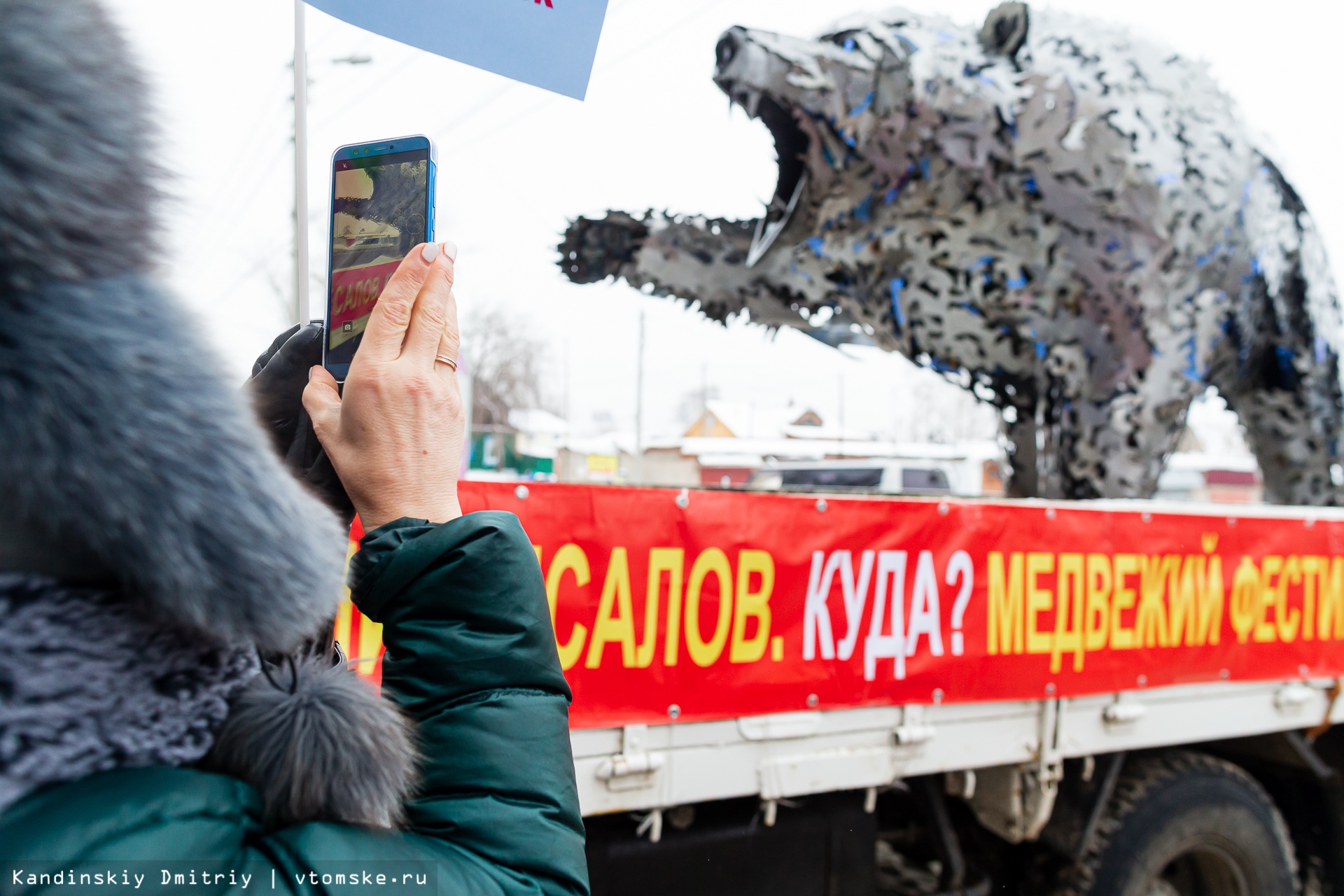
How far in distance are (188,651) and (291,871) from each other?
0.61 ft

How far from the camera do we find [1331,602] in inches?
117

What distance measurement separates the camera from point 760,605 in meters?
2.06

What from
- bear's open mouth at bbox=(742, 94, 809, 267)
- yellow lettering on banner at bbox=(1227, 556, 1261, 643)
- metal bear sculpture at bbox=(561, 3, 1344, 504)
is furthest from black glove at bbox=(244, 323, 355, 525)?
bear's open mouth at bbox=(742, 94, 809, 267)

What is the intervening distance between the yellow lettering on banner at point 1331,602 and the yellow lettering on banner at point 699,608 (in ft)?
7.72

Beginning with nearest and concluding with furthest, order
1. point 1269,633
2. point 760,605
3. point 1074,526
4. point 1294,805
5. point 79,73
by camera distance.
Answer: point 79,73 < point 760,605 < point 1074,526 < point 1269,633 < point 1294,805

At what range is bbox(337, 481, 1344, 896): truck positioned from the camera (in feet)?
6.26

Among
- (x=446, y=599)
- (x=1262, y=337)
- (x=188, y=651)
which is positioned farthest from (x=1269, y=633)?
(x=1262, y=337)

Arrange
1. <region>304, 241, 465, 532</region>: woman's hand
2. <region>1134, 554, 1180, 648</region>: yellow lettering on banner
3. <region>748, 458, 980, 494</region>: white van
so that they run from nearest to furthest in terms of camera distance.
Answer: <region>304, 241, 465, 532</region>: woman's hand → <region>1134, 554, 1180, 648</region>: yellow lettering on banner → <region>748, 458, 980, 494</region>: white van

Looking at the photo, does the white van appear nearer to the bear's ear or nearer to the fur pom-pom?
the bear's ear

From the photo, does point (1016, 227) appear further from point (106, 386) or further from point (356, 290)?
point (106, 386)

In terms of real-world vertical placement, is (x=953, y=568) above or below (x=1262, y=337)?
below

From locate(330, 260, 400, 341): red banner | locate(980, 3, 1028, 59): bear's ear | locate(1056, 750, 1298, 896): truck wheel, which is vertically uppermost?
locate(980, 3, 1028, 59): bear's ear

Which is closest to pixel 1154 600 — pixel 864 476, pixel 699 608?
pixel 699 608

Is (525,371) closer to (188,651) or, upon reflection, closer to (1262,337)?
(1262,337)
